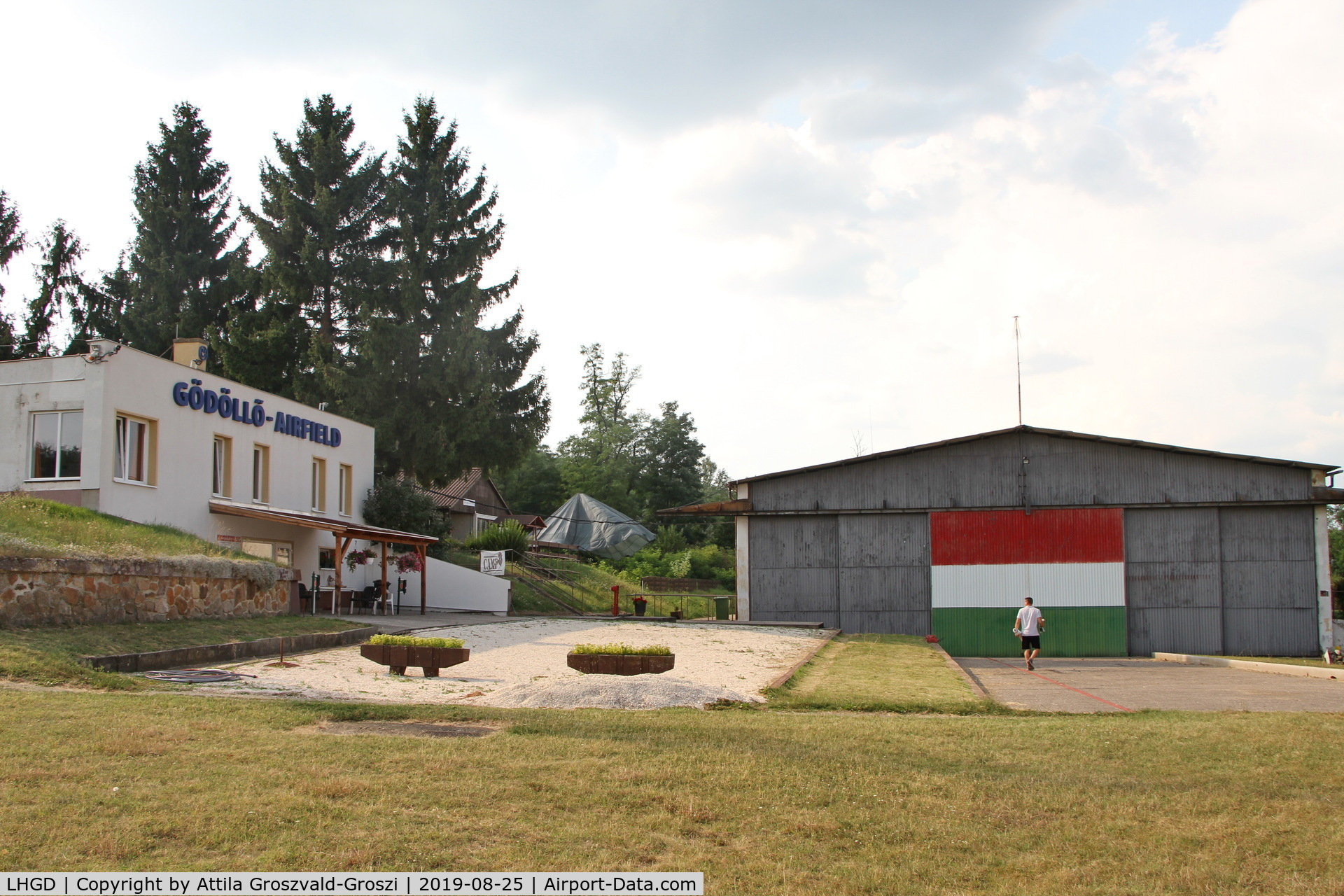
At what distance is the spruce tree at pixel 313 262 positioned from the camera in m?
39.1

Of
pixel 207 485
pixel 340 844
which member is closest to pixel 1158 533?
pixel 207 485

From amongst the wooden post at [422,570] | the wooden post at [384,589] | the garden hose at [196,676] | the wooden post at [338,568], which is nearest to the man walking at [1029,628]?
the garden hose at [196,676]

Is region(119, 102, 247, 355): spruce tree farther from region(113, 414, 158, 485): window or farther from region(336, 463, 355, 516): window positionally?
region(113, 414, 158, 485): window

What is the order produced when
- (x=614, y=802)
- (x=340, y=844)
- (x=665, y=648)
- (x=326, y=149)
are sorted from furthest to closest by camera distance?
(x=326, y=149) → (x=665, y=648) → (x=614, y=802) → (x=340, y=844)

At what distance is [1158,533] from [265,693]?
2346 centimetres

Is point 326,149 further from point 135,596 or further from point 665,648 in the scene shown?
point 665,648

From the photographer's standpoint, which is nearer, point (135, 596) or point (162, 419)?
point (135, 596)

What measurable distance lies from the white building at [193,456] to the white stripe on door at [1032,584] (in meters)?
13.1

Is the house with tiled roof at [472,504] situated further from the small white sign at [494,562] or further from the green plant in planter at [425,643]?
the green plant in planter at [425,643]

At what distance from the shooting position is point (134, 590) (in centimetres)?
1512

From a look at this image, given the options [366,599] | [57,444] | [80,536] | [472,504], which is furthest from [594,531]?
[80,536]

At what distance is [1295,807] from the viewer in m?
6.09

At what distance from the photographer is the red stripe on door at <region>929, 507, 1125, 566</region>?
2667 centimetres

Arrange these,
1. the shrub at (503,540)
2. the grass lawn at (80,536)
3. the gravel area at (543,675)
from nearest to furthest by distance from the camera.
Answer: the gravel area at (543,675)
the grass lawn at (80,536)
the shrub at (503,540)
